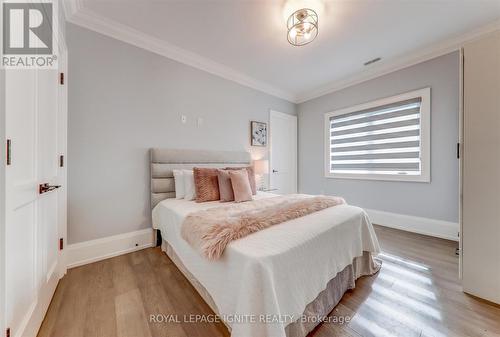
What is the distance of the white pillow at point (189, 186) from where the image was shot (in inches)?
A: 94.4

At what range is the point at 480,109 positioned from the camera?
1538mm

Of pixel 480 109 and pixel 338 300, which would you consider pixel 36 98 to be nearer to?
pixel 338 300

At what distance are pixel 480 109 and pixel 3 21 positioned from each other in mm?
3078

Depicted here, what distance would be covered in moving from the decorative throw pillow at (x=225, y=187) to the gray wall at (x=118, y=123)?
0.91 metres

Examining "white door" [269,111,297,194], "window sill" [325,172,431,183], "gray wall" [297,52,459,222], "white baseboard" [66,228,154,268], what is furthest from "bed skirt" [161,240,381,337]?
"white door" [269,111,297,194]

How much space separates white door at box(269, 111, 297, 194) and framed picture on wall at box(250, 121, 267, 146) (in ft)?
0.70

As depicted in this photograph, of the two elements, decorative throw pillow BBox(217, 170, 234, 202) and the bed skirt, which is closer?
the bed skirt

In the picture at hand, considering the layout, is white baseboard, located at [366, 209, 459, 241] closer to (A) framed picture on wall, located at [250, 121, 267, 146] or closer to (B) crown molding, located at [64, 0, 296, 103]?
(A) framed picture on wall, located at [250, 121, 267, 146]

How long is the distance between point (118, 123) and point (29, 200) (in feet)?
4.68

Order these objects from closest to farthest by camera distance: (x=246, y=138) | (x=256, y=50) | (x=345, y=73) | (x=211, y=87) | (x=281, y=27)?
(x=281, y=27) < (x=256, y=50) < (x=211, y=87) < (x=345, y=73) < (x=246, y=138)

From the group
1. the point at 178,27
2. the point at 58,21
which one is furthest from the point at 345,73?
the point at 58,21

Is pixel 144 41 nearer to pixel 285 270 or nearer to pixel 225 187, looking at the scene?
pixel 225 187

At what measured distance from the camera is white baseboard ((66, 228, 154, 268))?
2.00 metres
